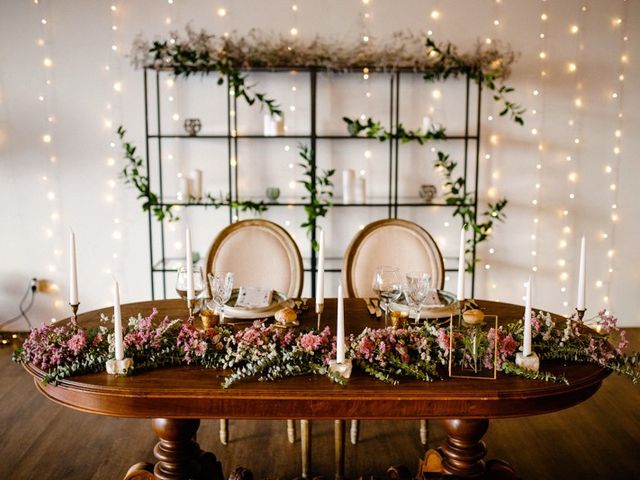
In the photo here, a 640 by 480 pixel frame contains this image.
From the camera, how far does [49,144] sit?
3.87 m

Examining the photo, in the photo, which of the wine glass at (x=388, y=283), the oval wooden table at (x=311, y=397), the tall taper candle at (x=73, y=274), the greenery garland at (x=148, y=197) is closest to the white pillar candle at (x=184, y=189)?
the greenery garland at (x=148, y=197)

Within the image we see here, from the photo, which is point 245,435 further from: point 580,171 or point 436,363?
point 580,171

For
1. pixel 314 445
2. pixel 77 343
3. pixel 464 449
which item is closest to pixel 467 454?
pixel 464 449

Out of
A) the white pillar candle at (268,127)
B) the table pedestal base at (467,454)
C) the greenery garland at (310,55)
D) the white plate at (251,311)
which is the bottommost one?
the table pedestal base at (467,454)

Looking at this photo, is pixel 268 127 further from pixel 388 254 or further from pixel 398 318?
pixel 398 318

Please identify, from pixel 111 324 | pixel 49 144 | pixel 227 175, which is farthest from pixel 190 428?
pixel 49 144

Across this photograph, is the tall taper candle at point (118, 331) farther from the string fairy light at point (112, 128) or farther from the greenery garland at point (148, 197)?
the string fairy light at point (112, 128)

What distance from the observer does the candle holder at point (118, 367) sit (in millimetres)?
1572

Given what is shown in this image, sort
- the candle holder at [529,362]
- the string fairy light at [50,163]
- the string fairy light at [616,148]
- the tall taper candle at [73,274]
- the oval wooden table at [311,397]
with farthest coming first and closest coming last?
the string fairy light at [616,148]
the string fairy light at [50,163]
the tall taper candle at [73,274]
the candle holder at [529,362]
the oval wooden table at [311,397]

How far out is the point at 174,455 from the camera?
74.0 inches

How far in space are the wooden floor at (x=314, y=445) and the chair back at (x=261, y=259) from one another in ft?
2.08

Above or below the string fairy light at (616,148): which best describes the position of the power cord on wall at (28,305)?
below

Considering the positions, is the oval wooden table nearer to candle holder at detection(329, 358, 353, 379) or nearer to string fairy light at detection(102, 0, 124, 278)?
candle holder at detection(329, 358, 353, 379)

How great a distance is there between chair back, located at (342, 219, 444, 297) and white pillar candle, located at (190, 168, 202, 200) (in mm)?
1283
